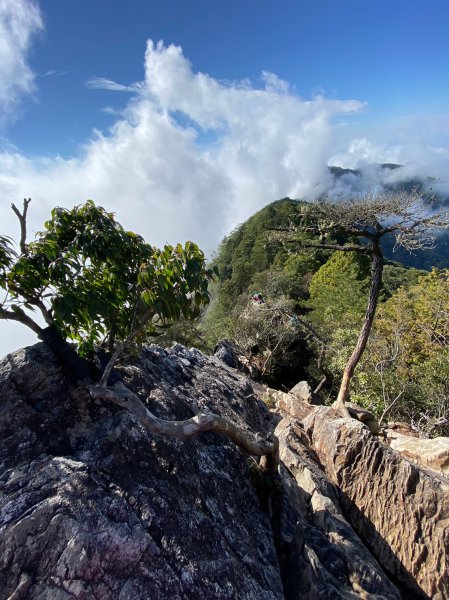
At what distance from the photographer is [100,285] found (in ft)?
15.6

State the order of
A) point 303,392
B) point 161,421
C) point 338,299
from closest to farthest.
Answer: point 161,421
point 303,392
point 338,299

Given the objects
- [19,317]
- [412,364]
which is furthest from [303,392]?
[19,317]

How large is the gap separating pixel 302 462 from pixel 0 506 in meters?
5.45

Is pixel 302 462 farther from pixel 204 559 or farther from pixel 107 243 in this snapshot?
pixel 107 243

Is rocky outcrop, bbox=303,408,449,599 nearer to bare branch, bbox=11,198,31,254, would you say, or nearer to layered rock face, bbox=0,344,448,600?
layered rock face, bbox=0,344,448,600

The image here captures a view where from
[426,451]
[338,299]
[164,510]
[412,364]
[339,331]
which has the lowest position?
[412,364]

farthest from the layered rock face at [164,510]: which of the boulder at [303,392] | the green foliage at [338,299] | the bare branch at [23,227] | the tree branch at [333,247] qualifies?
the green foliage at [338,299]

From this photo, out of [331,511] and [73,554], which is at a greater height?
[73,554]

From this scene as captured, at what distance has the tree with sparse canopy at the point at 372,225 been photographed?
34.9ft

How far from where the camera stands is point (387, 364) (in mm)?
17750

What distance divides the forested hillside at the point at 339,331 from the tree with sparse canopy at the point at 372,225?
574 mm

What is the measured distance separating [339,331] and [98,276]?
18.2 metres

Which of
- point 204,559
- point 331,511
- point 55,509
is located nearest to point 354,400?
point 331,511

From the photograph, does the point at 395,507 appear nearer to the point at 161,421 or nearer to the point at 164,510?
the point at 164,510
